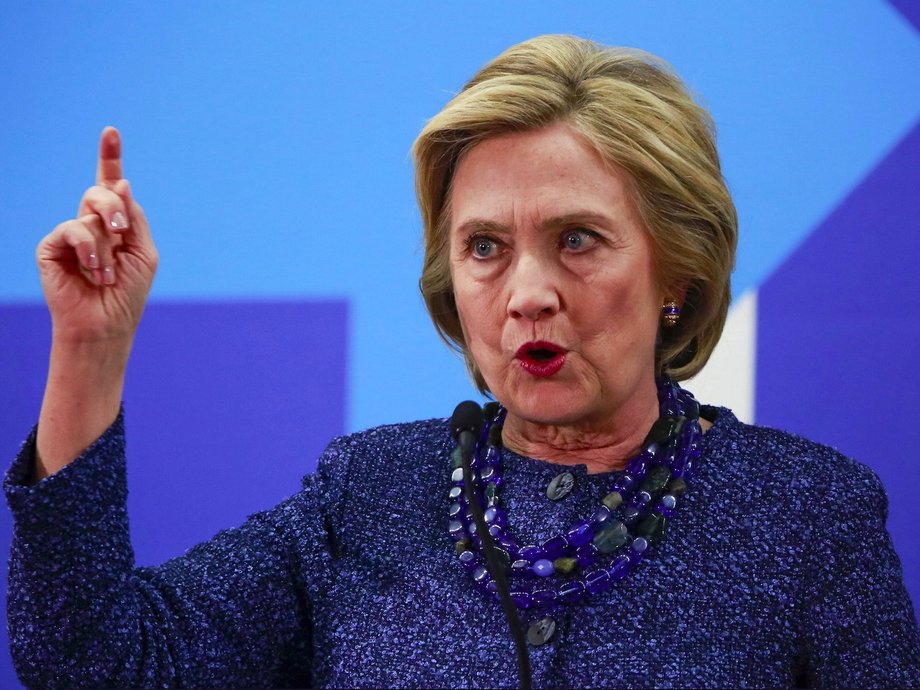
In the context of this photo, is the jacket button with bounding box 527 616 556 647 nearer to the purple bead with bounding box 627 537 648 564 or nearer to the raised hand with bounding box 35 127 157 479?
the purple bead with bounding box 627 537 648 564

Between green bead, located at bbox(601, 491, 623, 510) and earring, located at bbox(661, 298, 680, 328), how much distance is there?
0.26 meters

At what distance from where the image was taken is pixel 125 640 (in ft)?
4.52

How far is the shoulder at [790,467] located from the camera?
5.04 feet

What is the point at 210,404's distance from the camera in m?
2.24

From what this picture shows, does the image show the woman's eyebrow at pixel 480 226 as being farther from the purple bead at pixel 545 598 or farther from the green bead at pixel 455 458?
the purple bead at pixel 545 598

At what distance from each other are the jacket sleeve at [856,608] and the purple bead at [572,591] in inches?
10.6

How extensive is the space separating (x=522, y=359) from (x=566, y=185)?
8.9 inches

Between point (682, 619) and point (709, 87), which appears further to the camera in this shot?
point (709, 87)

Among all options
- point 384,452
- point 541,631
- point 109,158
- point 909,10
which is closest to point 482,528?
point 541,631

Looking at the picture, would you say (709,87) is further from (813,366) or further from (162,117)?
(162,117)

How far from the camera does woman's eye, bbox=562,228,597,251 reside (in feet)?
4.96

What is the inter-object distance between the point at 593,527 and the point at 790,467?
11.1 inches

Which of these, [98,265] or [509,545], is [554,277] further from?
[98,265]

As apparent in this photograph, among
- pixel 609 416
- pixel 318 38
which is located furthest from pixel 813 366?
pixel 318 38
